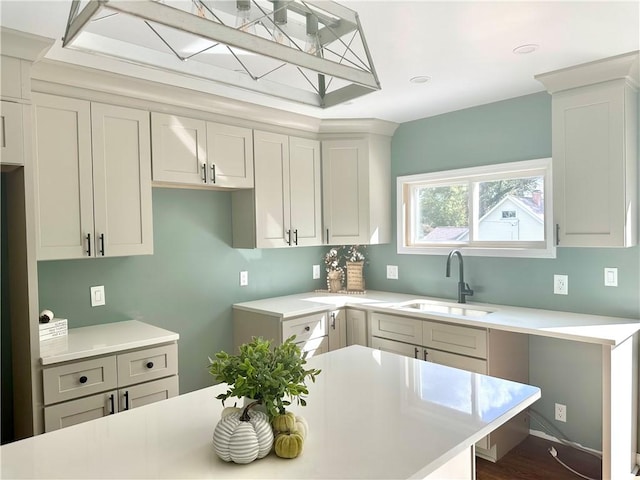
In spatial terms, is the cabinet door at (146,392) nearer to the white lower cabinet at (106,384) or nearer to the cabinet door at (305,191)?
the white lower cabinet at (106,384)

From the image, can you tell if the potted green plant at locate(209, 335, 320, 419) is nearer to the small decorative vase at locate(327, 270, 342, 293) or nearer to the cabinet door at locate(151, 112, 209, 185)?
the cabinet door at locate(151, 112, 209, 185)

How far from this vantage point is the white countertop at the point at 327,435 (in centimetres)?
111

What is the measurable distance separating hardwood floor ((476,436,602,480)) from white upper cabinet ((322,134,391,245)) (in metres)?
1.81

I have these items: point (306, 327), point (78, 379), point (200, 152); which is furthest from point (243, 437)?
point (200, 152)

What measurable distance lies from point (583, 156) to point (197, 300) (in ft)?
8.73

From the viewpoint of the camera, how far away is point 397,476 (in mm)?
1071

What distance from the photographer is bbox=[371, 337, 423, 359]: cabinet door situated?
3038mm

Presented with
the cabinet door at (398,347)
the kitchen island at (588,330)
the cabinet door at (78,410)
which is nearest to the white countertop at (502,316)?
the kitchen island at (588,330)

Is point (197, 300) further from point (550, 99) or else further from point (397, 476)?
point (550, 99)

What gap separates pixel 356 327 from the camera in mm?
3414

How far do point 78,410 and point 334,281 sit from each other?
2.26 m

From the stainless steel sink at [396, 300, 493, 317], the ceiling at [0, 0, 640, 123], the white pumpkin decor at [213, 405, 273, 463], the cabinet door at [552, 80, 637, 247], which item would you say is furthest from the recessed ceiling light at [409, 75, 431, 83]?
the white pumpkin decor at [213, 405, 273, 463]

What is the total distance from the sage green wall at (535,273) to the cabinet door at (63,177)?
245 cm

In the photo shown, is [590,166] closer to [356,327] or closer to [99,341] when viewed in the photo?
[356,327]
